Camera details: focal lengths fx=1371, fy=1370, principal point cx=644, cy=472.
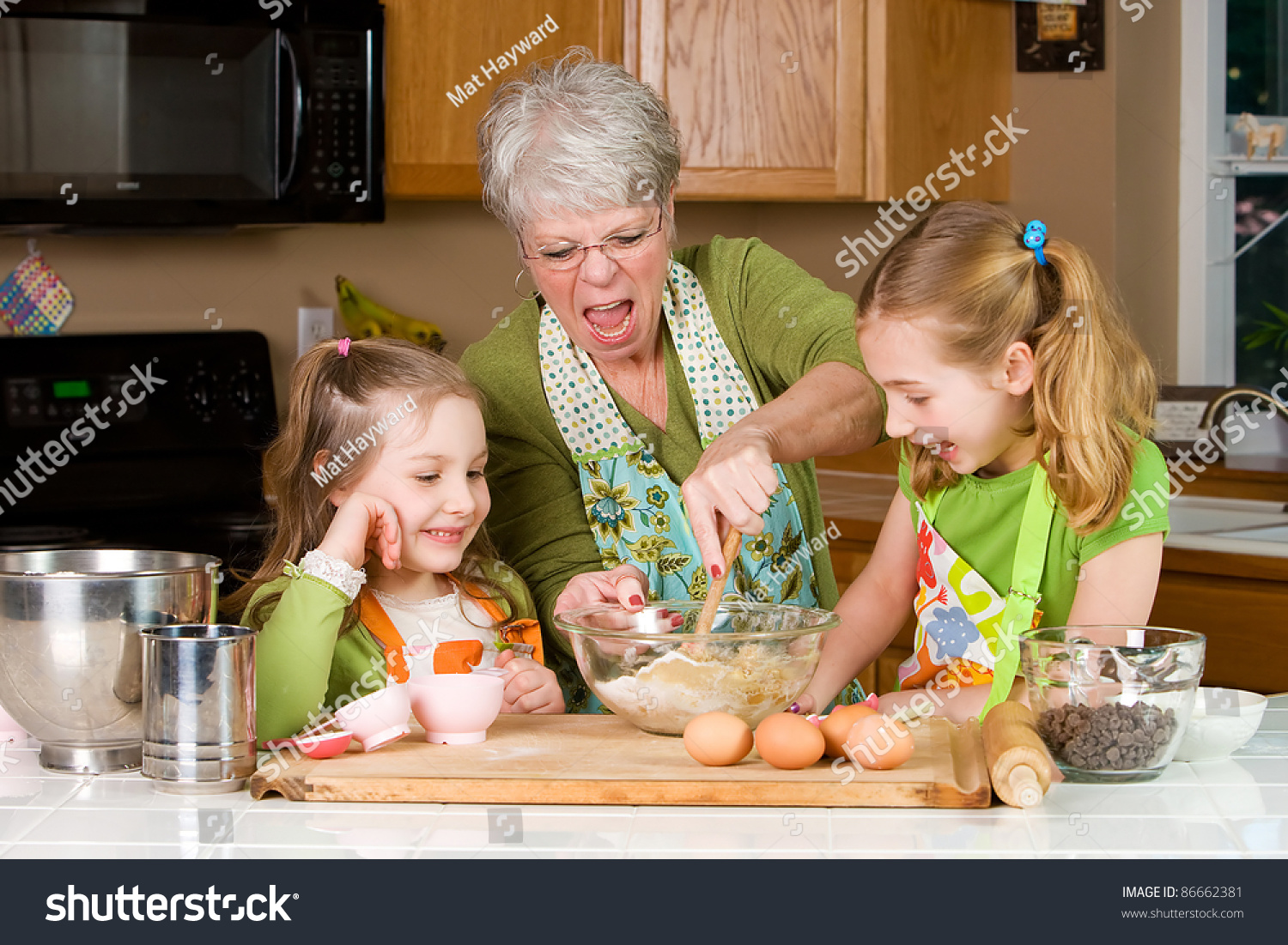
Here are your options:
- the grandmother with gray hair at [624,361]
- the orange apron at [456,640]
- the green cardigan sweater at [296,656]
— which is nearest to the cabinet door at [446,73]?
the grandmother with gray hair at [624,361]

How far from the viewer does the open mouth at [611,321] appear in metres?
1.52

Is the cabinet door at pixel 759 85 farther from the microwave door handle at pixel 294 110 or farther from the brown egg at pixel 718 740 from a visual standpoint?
the brown egg at pixel 718 740

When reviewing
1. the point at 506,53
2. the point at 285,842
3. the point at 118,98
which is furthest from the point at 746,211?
the point at 285,842

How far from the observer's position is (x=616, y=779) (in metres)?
0.97

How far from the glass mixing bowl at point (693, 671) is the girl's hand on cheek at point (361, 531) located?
250mm

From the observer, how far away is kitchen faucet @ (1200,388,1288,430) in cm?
240

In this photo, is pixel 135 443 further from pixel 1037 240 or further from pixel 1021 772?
pixel 1021 772

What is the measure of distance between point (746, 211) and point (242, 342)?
130 cm

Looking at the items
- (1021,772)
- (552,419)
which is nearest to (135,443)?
(552,419)

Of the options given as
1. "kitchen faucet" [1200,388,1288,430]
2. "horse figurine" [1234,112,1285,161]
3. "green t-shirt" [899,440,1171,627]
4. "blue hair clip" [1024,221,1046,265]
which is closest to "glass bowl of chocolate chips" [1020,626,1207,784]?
"green t-shirt" [899,440,1171,627]

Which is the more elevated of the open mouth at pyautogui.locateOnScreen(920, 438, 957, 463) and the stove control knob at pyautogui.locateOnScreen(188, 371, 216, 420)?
the stove control knob at pyautogui.locateOnScreen(188, 371, 216, 420)

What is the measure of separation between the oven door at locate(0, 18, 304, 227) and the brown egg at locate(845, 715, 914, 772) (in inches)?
71.4

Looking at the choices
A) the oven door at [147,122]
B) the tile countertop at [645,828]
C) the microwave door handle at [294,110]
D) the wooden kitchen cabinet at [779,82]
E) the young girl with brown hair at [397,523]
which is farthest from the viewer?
the wooden kitchen cabinet at [779,82]

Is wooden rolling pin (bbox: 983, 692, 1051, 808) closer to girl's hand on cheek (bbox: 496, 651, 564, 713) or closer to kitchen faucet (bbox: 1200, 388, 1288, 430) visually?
girl's hand on cheek (bbox: 496, 651, 564, 713)
